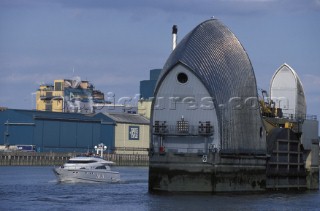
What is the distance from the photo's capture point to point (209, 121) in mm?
72062

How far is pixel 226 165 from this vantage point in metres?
71.5

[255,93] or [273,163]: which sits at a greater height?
[255,93]

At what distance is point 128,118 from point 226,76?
117 meters

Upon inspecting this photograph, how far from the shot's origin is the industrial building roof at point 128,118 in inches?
7293

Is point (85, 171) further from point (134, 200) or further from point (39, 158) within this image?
point (39, 158)

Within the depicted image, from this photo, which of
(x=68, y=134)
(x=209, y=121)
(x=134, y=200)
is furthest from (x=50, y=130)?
(x=134, y=200)

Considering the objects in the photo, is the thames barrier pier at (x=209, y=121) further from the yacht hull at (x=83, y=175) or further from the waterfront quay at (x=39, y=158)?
the waterfront quay at (x=39, y=158)

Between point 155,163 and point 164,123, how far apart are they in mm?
3263

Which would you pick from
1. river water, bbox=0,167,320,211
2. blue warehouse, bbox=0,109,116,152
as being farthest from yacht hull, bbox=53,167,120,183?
blue warehouse, bbox=0,109,116,152

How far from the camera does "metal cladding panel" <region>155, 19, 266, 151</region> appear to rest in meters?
72.3

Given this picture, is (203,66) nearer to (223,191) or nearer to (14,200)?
(223,191)

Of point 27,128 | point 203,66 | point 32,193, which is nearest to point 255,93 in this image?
point 203,66

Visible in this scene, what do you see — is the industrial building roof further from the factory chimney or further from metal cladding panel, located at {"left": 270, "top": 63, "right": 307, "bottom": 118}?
the factory chimney

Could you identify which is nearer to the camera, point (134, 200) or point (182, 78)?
point (134, 200)
